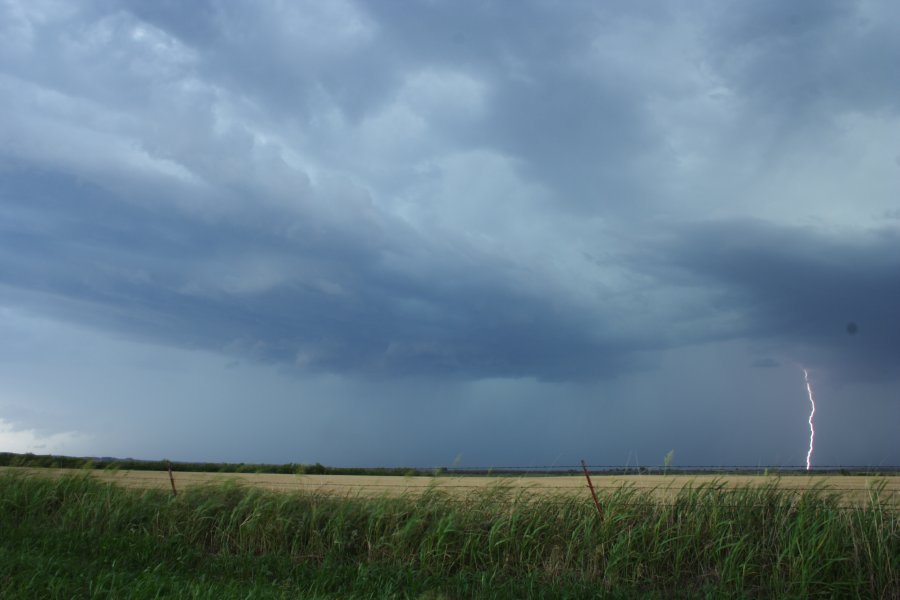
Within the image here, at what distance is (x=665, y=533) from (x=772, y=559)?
1.48m

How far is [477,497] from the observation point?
13.3 m

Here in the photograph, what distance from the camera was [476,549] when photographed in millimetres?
11406

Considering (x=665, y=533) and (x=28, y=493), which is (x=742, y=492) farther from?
(x=28, y=493)

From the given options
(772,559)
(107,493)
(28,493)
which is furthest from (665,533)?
(28,493)

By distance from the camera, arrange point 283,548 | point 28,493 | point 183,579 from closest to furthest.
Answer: point 183,579 → point 283,548 → point 28,493

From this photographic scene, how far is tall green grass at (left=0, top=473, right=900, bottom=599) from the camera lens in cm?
975

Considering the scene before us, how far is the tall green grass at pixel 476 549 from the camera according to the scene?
9750mm

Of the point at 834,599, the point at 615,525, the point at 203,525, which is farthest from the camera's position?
the point at 203,525

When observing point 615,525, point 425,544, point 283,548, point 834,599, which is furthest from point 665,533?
point 283,548

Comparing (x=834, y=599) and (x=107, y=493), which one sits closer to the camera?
(x=834, y=599)

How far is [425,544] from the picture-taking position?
37.6 feet

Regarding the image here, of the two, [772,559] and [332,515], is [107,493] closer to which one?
[332,515]

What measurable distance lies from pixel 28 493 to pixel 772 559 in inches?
612

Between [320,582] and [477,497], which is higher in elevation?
[477,497]
